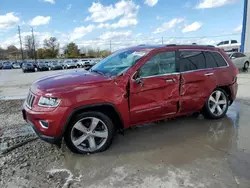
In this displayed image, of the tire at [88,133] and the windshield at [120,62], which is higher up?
the windshield at [120,62]

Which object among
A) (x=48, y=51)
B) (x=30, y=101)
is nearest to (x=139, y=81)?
(x=30, y=101)

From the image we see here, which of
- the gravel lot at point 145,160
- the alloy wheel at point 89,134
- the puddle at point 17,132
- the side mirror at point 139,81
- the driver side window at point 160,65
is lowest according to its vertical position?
the gravel lot at point 145,160

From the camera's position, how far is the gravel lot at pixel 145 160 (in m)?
2.86

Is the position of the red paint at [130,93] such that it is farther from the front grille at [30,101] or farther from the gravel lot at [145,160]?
the gravel lot at [145,160]

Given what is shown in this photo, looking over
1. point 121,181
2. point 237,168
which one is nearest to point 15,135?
point 121,181

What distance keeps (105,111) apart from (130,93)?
19.6 inches

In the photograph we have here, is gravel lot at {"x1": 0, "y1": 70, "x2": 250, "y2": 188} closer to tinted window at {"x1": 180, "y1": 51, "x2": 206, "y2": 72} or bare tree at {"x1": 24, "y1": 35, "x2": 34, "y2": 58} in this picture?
tinted window at {"x1": 180, "y1": 51, "x2": 206, "y2": 72}

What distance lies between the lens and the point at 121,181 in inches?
113

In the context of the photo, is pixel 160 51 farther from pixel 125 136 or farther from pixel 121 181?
pixel 121 181

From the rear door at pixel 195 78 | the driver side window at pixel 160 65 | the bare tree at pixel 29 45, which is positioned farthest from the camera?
the bare tree at pixel 29 45

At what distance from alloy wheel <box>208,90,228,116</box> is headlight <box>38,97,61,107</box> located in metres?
3.22

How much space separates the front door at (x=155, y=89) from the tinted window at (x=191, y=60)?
216mm

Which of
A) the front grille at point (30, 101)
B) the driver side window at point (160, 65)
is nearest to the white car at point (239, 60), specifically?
the driver side window at point (160, 65)

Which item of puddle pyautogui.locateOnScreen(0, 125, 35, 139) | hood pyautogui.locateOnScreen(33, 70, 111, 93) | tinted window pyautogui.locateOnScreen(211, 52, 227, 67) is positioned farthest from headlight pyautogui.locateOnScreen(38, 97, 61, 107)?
tinted window pyautogui.locateOnScreen(211, 52, 227, 67)
